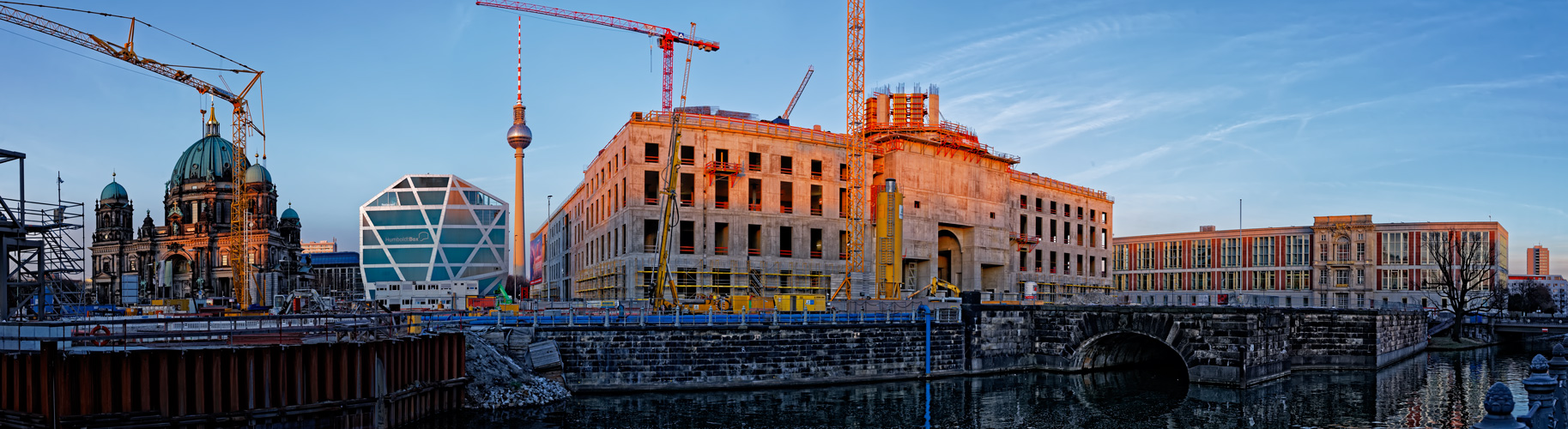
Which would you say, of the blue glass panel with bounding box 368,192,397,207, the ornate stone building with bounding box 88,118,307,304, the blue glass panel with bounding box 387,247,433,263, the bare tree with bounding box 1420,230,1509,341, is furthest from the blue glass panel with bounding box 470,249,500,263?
the bare tree with bounding box 1420,230,1509,341

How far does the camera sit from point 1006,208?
88.8 metres

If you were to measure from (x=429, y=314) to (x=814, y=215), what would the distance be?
40766mm

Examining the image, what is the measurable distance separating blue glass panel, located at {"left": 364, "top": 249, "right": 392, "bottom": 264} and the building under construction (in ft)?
188

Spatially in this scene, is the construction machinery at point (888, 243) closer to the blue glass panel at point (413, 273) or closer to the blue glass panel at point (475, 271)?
the blue glass panel at point (475, 271)

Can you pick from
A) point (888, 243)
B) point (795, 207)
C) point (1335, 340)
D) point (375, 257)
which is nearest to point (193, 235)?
point (375, 257)

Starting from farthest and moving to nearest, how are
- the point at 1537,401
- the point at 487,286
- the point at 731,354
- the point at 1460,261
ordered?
the point at 487,286
the point at 1460,261
the point at 731,354
the point at 1537,401

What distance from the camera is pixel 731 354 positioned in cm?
4191

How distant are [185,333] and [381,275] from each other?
122713 millimetres

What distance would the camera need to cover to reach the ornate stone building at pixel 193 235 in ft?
530

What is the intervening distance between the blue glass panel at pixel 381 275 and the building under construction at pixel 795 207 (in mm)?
56403

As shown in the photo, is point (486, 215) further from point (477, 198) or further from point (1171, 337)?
point (1171, 337)

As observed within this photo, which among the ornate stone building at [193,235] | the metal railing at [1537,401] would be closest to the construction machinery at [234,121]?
the ornate stone building at [193,235]

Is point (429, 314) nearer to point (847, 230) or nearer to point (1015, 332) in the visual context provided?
point (1015, 332)

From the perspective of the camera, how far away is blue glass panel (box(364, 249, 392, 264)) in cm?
13862
